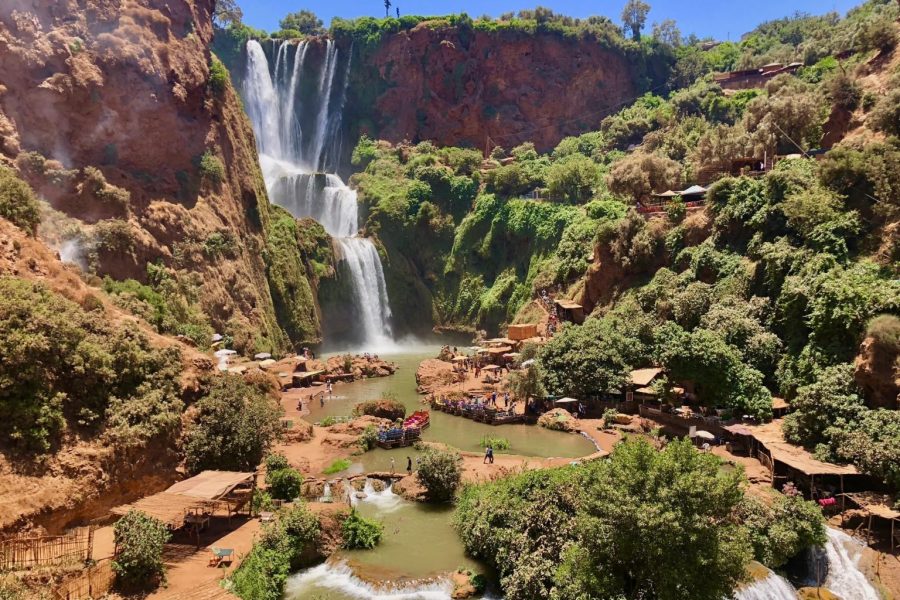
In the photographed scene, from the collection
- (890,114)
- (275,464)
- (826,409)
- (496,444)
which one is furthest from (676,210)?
(275,464)

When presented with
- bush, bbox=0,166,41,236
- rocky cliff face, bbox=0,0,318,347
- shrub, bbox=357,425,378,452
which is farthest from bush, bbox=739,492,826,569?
rocky cliff face, bbox=0,0,318,347

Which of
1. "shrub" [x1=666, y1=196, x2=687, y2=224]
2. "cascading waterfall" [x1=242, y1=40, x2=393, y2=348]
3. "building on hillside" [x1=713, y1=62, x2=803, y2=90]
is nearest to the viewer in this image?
"shrub" [x1=666, y1=196, x2=687, y2=224]

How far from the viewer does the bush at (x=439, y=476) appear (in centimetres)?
2119

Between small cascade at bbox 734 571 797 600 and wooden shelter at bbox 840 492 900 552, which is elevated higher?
wooden shelter at bbox 840 492 900 552

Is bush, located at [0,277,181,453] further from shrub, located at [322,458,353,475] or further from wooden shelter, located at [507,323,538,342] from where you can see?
wooden shelter, located at [507,323,538,342]

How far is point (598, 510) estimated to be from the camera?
44.5 ft

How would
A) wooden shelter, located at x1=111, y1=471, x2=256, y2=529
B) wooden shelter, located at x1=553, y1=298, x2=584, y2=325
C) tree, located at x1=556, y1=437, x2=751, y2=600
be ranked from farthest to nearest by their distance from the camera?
wooden shelter, located at x1=553, y1=298, x2=584, y2=325, wooden shelter, located at x1=111, y1=471, x2=256, y2=529, tree, located at x1=556, y1=437, x2=751, y2=600

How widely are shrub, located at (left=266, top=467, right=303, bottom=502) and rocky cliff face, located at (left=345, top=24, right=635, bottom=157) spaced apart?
2498 inches

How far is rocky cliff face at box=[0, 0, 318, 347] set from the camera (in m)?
34.9

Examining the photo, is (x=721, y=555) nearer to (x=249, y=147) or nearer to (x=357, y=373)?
(x=357, y=373)

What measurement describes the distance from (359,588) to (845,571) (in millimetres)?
13428

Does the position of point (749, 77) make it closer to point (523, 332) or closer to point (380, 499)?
point (523, 332)

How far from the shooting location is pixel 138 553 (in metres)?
14.3

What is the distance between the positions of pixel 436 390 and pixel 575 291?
14644 mm
